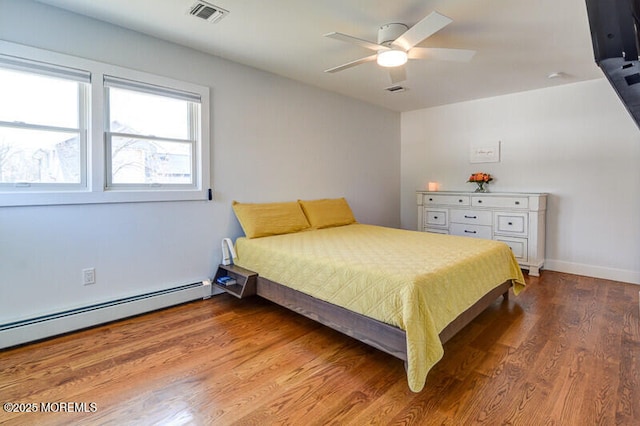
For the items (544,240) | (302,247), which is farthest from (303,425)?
(544,240)

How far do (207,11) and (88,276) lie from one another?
7.18ft

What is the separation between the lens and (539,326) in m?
2.47

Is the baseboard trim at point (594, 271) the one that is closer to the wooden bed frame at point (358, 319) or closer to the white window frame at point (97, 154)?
the wooden bed frame at point (358, 319)

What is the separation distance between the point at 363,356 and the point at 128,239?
209cm

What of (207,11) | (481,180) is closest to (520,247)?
(481,180)

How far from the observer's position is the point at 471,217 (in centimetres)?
436

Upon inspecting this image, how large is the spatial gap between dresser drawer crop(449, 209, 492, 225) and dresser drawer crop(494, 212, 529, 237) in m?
0.11

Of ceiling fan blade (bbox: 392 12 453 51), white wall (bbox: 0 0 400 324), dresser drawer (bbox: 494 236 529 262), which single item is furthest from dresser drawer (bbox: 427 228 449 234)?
ceiling fan blade (bbox: 392 12 453 51)

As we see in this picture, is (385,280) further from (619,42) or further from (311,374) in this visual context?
(619,42)

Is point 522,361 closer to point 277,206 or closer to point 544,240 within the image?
point 277,206

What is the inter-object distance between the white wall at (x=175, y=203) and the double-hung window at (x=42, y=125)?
0.61ft

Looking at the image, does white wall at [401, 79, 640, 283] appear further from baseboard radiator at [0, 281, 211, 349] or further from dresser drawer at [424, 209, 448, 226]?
baseboard radiator at [0, 281, 211, 349]

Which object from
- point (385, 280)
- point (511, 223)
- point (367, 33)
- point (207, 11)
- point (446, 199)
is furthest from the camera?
point (446, 199)

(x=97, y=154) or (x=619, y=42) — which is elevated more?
(x=619, y=42)
